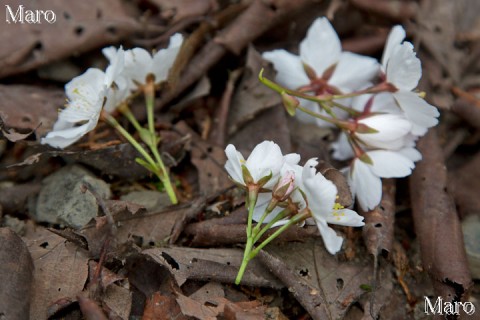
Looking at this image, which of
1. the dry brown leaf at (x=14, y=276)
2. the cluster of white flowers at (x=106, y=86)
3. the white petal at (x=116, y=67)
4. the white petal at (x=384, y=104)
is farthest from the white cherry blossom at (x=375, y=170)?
the dry brown leaf at (x=14, y=276)

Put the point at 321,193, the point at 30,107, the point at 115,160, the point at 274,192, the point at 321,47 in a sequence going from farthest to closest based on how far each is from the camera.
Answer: the point at 321,47 → the point at 30,107 → the point at 115,160 → the point at 274,192 → the point at 321,193

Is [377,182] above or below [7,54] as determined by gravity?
below

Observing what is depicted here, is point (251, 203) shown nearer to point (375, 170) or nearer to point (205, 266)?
point (205, 266)

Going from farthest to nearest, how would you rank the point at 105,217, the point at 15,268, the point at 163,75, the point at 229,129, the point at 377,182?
the point at 229,129, the point at 163,75, the point at 377,182, the point at 105,217, the point at 15,268

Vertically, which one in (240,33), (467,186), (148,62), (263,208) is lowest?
(467,186)

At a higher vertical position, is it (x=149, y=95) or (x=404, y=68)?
(x=404, y=68)

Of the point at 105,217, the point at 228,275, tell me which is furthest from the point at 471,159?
the point at 105,217

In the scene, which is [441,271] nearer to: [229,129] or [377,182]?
[377,182]

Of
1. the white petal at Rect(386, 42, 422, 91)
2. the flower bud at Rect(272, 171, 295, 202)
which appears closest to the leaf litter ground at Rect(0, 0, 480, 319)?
the flower bud at Rect(272, 171, 295, 202)

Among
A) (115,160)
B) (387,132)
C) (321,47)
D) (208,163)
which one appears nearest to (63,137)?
(115,160)
